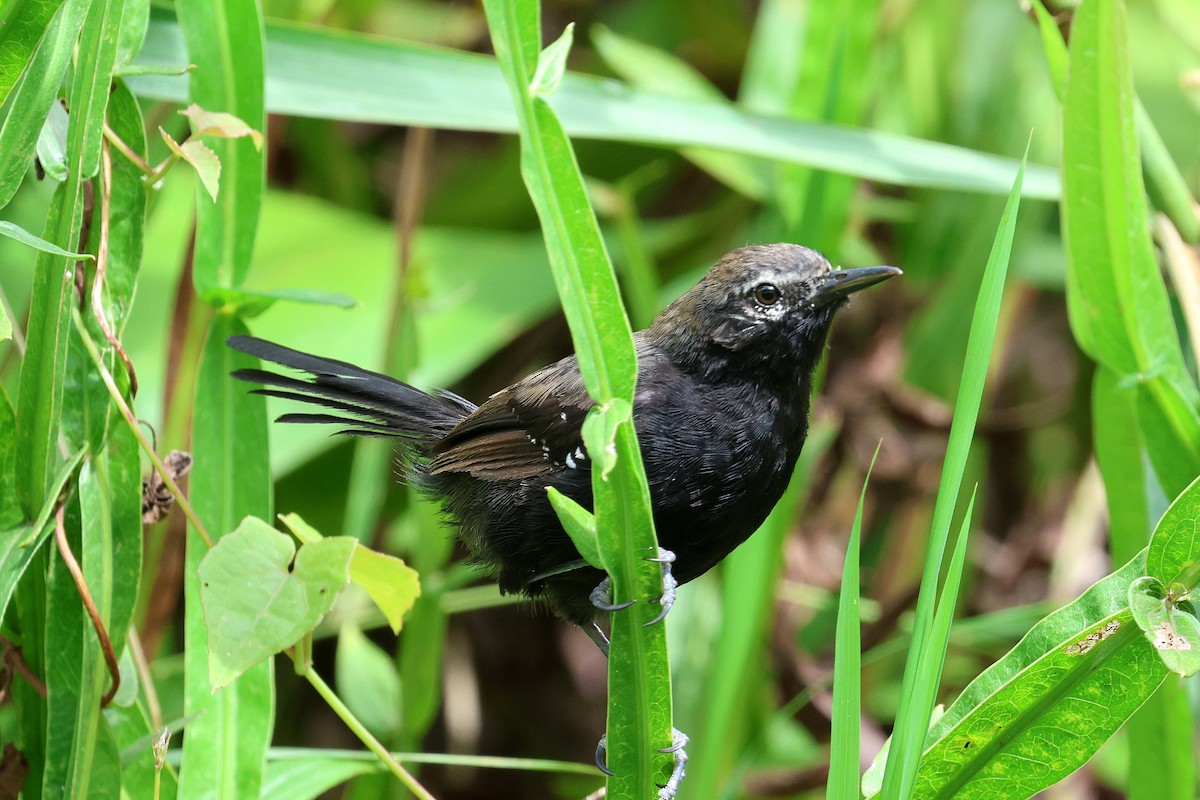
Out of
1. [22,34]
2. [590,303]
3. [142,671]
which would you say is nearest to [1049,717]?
[590,303]

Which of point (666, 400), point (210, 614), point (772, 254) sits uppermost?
point (772, 254)

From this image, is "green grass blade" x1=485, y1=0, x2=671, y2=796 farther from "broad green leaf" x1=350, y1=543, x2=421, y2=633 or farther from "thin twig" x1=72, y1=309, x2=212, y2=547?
"thin twig" x1=72, y1=309, x2=212, y2=547

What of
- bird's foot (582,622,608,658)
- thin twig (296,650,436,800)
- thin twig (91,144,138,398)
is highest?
thin twig (91,144,138,398)

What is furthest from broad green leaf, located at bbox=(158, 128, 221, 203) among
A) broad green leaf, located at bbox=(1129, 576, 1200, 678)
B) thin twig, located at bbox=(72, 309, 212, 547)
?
Answer: broad green leaf, located at bbox=(1129, 576, 1200, 678)

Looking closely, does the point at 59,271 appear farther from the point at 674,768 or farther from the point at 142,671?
the point at 674,768

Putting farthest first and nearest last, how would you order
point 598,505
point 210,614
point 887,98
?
point 887,98 → point 210,614 → point 598,505

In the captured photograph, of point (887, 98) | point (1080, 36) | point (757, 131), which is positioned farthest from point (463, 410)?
point (887, 98)

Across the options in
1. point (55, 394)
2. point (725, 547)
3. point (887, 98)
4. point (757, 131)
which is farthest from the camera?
point (887, 98)

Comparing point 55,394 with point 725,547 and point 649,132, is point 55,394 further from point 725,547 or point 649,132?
point 649,132
